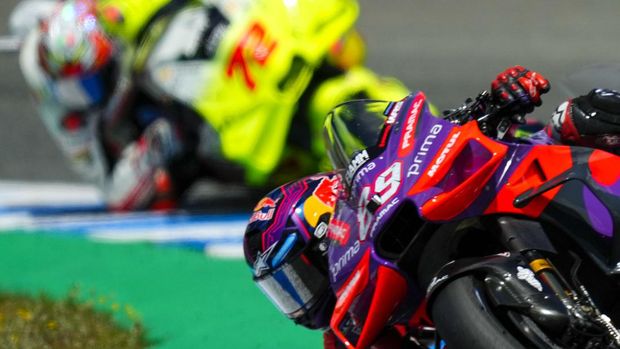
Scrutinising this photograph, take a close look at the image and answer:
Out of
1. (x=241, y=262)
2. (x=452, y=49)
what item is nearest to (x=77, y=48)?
(x=241, y=262)

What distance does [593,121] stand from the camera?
10.3ft

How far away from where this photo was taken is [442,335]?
285cm

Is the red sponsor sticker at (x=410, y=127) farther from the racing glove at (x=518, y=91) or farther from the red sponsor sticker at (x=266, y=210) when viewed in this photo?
the red sponsor sticker at (x=266, y=210)

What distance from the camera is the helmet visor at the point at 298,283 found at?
3559 mm

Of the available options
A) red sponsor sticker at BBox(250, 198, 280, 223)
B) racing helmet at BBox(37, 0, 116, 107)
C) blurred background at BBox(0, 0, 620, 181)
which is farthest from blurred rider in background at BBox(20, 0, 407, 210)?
red sponsor sticker at BBox(250, 198, 280, 223)

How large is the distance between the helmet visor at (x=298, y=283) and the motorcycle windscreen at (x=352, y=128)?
0.31 m

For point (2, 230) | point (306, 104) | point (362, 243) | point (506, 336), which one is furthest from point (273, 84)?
point (506, 336)

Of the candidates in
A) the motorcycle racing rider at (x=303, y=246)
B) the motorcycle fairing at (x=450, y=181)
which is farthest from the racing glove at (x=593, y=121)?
the motorcycle fairing at (x=450, y=181)

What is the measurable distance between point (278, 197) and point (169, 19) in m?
3.16

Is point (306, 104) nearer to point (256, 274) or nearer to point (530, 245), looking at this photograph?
point (256, 274)

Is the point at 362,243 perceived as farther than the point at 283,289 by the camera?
No

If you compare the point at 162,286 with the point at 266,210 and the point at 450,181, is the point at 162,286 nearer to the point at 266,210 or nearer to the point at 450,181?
the point at 266,210

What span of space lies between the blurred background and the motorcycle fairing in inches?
208

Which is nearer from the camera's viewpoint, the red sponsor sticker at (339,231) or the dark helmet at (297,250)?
the red sponsor sticker at (339,231)
